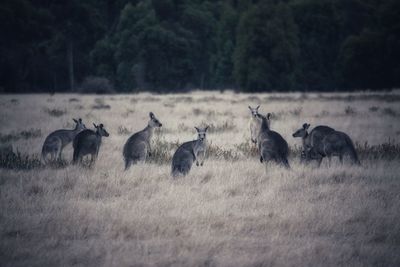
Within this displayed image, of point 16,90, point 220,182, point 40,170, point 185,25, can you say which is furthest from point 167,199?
point 185,25

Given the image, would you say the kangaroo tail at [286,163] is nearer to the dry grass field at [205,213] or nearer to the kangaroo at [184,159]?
the dry grass field at [205,213]

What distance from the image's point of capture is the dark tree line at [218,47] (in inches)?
2116

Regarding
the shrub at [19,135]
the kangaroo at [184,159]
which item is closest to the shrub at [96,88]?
the shrub at [19,135]

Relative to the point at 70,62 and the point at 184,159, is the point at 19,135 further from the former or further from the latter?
the point at 70,62

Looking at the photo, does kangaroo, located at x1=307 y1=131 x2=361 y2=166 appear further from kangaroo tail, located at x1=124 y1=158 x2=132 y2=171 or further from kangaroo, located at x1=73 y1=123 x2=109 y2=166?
kangaroo, located at x1=73 y1=123 x2=109 y2=166

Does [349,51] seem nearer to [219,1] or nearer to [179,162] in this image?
[219,1]

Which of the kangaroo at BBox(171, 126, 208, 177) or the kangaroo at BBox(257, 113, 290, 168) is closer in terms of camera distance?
the kangaroo at BBox(171, 126, 208, 177)

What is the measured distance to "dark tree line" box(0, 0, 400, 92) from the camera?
53.8 metres

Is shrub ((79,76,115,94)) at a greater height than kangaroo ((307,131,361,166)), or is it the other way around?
shrub ((79,76,115,94))

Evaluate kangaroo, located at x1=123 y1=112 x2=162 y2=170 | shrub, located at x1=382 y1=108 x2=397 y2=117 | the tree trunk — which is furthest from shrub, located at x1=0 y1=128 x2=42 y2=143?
the tree trunk

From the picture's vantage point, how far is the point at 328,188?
935 centimetres

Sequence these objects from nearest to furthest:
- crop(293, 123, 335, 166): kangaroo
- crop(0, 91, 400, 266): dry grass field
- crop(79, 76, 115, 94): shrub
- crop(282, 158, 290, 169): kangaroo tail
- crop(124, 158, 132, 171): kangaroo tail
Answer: crop(0, 91, 400, 266): dry grass field → crop(282, 158, 290, 169): kangaroo tail → crop(124, 158, 132, 171): kangaroo tail → crop(293, 123, 335, 166): kangaroo → crop(79, 76, 115, 94): shrub

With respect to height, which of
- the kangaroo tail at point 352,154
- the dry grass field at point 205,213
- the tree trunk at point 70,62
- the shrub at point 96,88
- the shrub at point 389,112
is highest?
the tree trunk at point 70,62

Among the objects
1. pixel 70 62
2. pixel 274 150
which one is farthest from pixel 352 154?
pixel 70 62
